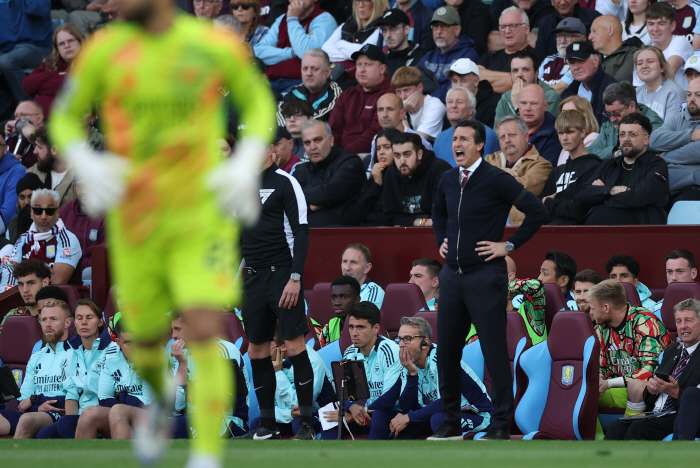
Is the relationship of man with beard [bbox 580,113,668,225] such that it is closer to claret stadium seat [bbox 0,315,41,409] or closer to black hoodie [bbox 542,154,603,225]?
black hoodie [bbox 542,154,603,225]

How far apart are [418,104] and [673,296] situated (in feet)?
13.0

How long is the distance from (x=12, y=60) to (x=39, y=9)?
83 cm

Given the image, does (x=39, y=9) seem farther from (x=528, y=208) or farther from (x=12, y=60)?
(x=528, y=208)

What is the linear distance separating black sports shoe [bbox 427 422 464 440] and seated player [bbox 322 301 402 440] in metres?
0.89

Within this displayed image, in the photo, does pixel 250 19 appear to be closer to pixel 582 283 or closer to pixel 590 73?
pixel 590 73

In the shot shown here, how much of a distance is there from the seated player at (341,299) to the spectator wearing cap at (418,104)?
277cm

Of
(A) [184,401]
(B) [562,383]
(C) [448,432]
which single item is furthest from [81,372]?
(B) [562,383]

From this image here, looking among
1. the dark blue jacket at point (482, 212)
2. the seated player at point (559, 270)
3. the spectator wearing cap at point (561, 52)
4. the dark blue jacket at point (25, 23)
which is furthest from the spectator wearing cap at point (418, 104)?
the dark blue jacket at point (25, 23)

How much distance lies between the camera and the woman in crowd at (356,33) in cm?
1241

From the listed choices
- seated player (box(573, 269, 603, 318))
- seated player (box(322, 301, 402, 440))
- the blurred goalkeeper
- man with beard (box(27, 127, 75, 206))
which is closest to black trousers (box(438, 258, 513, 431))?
seated player (box(322, 301, 402, 440))

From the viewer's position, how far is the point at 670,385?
686 cm

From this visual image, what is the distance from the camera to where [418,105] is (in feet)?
36.4

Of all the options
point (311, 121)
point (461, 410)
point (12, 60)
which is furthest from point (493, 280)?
point (12, 60)

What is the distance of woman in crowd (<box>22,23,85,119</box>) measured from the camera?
12.9 meters
